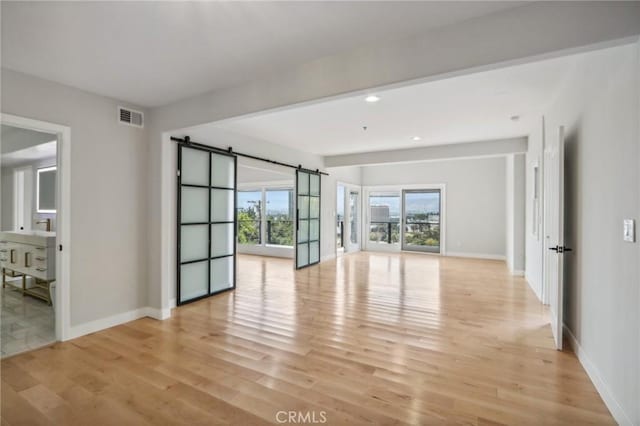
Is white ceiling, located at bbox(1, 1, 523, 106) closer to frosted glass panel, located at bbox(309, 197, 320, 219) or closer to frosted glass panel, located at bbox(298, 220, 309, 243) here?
frosted glass panel, located at bbox(298, 220, 309, 243)

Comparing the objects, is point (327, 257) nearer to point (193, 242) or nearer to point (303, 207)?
point (303, 207)

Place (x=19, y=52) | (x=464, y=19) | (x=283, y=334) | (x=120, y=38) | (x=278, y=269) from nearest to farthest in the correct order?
(x=464, y=19), (x=120, y=38), (x=19, y=52), (x=283, y=334), (x=278, y=269)

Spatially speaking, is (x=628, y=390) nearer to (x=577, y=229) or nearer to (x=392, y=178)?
(x=577, y=229)

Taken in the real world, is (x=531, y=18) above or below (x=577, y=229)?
above

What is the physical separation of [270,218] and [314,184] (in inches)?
83.7

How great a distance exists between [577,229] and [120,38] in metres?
4.20

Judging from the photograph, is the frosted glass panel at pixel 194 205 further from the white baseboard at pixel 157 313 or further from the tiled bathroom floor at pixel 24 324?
the tiled bathroom floor at pixel 24 324

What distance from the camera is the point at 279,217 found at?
29.4 feet

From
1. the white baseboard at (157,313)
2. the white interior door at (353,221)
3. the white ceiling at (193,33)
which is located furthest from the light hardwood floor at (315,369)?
the white interior door at (353,221)

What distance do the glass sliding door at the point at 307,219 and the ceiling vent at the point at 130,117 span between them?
3.45 metres

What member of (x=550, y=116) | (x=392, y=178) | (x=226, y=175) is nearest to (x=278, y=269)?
(x=226, y=175)

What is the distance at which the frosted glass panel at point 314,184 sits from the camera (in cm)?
744

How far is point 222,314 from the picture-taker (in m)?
4.03

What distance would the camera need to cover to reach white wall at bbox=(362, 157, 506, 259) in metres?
8.28
